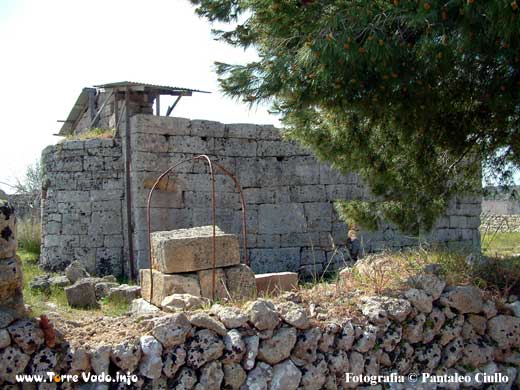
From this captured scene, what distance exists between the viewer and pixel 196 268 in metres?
6.68

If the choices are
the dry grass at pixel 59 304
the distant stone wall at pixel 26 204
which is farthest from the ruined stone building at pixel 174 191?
the distant stone wall at pixel 26 204

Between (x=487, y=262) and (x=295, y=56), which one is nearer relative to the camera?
(x=295, y=56)

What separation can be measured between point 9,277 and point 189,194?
7.06 m

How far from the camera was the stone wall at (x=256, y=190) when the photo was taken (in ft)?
35.5

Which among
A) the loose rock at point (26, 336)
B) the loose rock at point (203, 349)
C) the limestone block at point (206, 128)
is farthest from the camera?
the limestone block at point (206, 128)

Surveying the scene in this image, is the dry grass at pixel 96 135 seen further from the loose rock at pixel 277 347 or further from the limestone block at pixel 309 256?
the loose rock at pixel 277 347

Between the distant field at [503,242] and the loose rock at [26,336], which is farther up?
the loose rock at [26,336]

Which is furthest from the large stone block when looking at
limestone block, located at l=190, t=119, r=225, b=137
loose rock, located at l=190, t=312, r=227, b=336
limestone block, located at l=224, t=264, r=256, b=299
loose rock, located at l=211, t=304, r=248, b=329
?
limestone block, located at l=190, t=119, r=225, b=137

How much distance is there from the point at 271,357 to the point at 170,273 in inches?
98.3

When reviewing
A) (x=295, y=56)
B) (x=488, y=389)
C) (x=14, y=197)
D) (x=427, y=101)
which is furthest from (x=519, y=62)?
(x=14, y=197)

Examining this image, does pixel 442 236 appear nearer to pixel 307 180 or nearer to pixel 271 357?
pixel 307 180

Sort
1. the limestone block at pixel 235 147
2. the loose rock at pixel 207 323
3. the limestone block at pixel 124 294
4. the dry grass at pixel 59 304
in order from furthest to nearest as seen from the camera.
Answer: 1. the limestone block at pixel 235 147
2. the limestone block at pixel 124 294
3. the dry grass at pixel 59 304
4. the loose rock at pixel 207 323

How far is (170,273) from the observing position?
6.61 metres

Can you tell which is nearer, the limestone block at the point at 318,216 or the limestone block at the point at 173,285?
the limestone block at the point at 173,285
